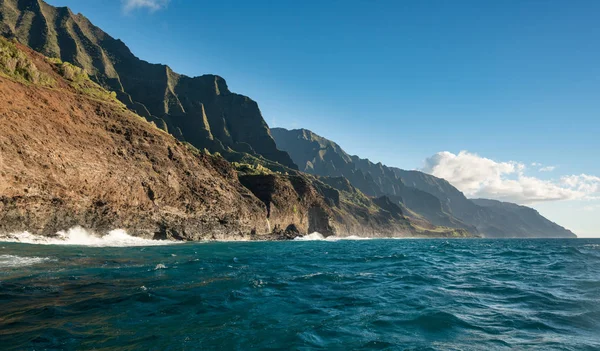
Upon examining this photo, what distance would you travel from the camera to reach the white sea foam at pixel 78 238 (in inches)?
1353

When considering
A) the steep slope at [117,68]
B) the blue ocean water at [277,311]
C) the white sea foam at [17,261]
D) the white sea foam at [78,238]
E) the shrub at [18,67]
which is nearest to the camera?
the blue ocean water at [277,311]

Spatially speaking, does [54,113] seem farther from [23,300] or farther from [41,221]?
[23,300]

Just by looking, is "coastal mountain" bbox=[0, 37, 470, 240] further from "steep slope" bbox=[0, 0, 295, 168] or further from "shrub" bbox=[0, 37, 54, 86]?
"steep slope" bbox=[0, 0, 295, 168]

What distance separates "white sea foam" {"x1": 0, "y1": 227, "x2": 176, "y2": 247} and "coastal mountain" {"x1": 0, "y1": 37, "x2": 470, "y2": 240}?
74cm

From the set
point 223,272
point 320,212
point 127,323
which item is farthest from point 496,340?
point 320,212

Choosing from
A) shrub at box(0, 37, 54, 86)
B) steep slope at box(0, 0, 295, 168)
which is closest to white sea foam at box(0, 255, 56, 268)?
shrub at box(0, 37, 54, 86)

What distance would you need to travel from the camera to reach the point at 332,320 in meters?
10.6

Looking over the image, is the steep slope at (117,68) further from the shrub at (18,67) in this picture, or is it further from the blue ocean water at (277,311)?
the blue ocean water at (277,311)

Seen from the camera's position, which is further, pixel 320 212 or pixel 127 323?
pixel 320 212

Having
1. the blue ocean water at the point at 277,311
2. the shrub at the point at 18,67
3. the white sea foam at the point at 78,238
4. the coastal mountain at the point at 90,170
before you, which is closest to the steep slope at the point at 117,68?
the coastal mountain at the point at 90,170

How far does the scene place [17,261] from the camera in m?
19.1

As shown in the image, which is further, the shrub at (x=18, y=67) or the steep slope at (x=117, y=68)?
the steep slope at (x=117, y=68)

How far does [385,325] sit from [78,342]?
859 cm

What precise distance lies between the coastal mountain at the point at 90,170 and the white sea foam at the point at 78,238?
0.74 m
